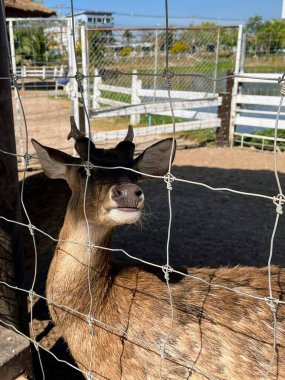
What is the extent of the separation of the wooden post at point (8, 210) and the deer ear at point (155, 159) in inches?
29.1

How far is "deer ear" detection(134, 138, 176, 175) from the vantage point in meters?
2.33

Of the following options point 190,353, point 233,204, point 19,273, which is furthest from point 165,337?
point 233,204

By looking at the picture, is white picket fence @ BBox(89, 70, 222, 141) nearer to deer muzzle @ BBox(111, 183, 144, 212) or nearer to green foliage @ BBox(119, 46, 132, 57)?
green foliage @ BBox(119, 46, 132, 57)

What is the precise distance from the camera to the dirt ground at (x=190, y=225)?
148 inches

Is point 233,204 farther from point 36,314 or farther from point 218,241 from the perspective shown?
point 36,314

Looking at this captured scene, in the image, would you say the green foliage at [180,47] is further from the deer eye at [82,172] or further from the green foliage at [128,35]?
the deer eye at [82,172]

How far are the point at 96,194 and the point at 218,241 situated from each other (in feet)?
10.7

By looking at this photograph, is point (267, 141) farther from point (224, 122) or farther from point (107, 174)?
point (107, 174)

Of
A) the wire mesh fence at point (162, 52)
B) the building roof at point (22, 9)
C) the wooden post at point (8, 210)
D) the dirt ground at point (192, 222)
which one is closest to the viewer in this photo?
the wooden post at point (8, 210)

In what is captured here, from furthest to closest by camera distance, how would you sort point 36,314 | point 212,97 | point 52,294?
point 212,97, point 36,314, point 52,294

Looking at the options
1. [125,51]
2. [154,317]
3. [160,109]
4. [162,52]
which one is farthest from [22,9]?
[154,317]

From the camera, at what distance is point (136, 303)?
231cm

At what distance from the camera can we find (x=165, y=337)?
2.14m

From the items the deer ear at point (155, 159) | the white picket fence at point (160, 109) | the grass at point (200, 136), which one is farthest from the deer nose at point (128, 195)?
the grass at point (200, 136)
